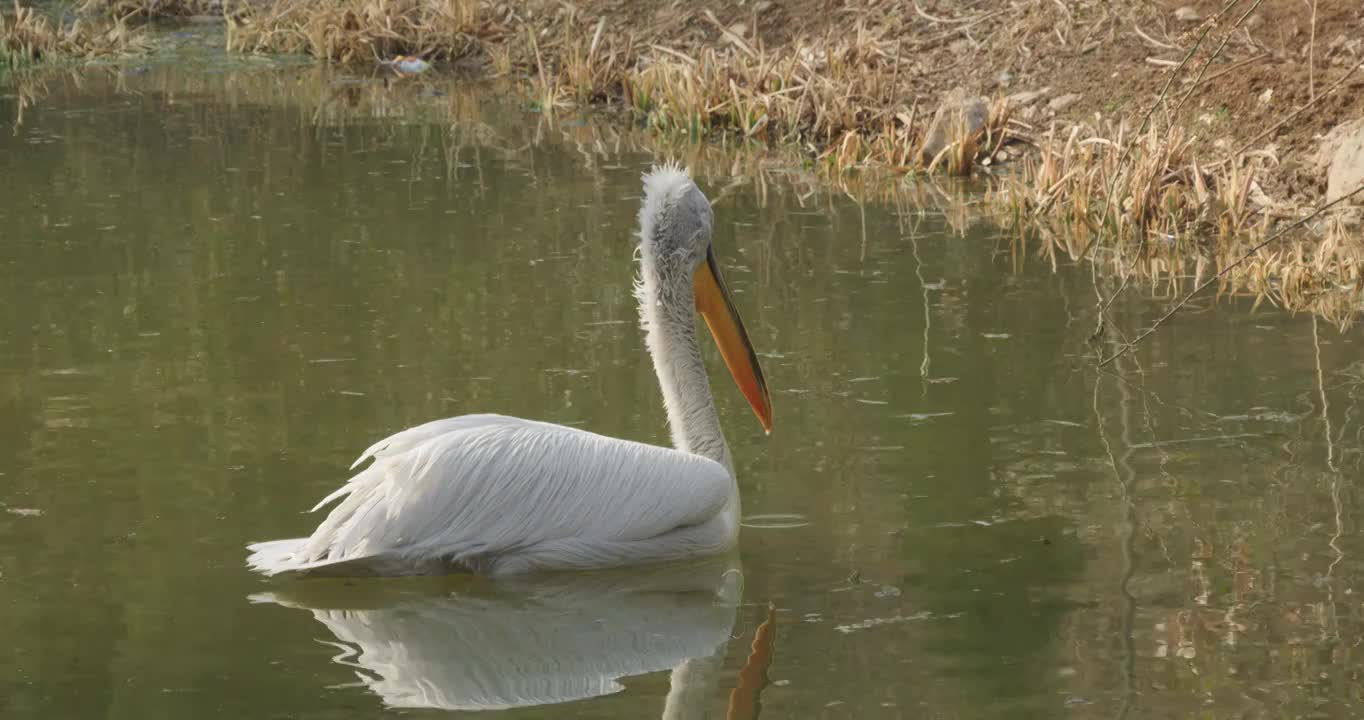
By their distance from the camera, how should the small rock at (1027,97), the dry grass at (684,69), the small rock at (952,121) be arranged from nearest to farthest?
the small rock at (952,121) < the dry grass at (684,69) < the small rock at (1027,97)

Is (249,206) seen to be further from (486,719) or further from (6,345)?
(486,719)

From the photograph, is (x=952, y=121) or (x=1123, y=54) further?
(x=1123, y=54)

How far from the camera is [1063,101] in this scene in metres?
11.6

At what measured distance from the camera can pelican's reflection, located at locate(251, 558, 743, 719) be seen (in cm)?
426

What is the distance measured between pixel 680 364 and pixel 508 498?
739 mm

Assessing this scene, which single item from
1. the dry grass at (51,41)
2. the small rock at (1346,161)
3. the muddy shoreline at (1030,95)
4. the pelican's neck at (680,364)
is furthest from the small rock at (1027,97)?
the dry grass at (51,41)

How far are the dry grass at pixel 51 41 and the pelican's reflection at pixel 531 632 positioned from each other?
502 inches

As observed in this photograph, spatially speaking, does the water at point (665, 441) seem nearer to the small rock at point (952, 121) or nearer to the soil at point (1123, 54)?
the small rock at point (952, 121)

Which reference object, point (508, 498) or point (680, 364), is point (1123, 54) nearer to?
point (680, 364)

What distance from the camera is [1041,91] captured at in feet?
38.9

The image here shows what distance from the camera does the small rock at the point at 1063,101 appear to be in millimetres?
11570

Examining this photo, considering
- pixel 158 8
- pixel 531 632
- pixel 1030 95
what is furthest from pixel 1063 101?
pixel 158 8

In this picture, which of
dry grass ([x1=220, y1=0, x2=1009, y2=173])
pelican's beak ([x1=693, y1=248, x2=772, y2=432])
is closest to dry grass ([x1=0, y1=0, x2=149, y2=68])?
dry grass ([x1=220, y1=0, x2=1009, y2=173])

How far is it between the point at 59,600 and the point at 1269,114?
773 cm
